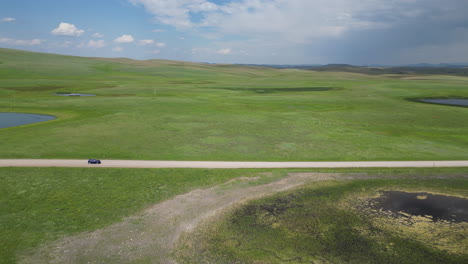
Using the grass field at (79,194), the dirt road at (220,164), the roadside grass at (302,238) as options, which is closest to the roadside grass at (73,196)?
the grass field at (79,194)

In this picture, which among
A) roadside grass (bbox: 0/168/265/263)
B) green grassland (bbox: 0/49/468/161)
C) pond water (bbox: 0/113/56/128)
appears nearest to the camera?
roadside grass (bbox: 0/168/265/263)

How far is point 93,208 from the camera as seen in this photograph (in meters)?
25.6

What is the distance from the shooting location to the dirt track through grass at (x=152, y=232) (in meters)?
19.0

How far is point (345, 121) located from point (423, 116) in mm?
22570

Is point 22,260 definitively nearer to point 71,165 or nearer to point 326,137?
point 71,165

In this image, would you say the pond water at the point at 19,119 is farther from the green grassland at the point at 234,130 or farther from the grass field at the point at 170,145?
the grass field at the point at 170,145

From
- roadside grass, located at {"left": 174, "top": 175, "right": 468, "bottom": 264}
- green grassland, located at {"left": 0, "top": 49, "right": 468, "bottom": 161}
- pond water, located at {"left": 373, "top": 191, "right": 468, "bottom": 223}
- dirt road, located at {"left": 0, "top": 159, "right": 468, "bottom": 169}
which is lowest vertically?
roadside grass, located at {"left": 174, "top": 175, "right": 468, "bottom": 264}

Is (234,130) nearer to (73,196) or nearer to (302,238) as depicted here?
(73,196)

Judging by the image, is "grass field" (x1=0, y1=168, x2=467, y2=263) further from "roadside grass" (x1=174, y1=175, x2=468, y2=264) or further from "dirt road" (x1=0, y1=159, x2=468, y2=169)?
"roadside grass" (x1=174, y1=175, x2=468, y2=264)

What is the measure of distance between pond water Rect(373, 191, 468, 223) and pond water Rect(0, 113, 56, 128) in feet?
220

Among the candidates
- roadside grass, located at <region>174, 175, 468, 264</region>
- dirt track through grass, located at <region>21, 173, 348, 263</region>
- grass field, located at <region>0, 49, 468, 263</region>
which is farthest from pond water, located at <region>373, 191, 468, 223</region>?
dirt track through grass, located at <region>21, 173, 348, 263</region>

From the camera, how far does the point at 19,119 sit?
64.5 meters

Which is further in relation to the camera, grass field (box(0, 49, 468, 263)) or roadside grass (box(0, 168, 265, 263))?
grass field (box(0, 49, 468, 263))

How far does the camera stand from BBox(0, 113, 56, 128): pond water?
6049 cm
